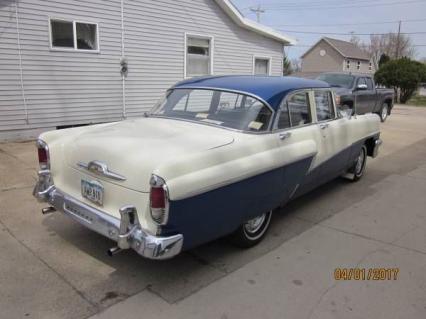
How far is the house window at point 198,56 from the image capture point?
40.8 ft

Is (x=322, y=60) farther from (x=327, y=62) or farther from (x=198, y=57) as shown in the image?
(x=198, y=57)

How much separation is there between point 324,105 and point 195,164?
9.37ft

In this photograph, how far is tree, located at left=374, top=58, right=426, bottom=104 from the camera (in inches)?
1136

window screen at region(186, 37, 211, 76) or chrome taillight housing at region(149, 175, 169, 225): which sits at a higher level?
window screen at region(186, 37, 211, 76)

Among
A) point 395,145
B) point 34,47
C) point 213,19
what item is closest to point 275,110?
point 34,47

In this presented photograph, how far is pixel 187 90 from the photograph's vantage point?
4.75 metres

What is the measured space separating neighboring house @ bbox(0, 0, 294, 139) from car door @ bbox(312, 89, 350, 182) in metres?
6.68

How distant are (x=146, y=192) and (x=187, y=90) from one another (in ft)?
6.86

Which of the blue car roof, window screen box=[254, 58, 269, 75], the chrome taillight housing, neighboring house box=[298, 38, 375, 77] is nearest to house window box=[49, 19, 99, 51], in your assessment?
the blue car roof

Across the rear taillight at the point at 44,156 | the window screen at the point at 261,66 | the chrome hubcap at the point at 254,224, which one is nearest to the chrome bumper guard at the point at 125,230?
the rear taillight at the point at 44,156

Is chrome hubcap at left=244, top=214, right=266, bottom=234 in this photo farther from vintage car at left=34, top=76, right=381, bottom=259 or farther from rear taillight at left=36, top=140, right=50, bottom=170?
rear taillight at left=36, top=140, right=50, bottom=170

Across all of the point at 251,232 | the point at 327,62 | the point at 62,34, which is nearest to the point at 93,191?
the point at 251,232

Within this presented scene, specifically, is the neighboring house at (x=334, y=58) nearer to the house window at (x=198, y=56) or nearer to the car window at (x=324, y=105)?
the house window at (x=198, y=56)

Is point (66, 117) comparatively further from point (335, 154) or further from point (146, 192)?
point (146, 192)
